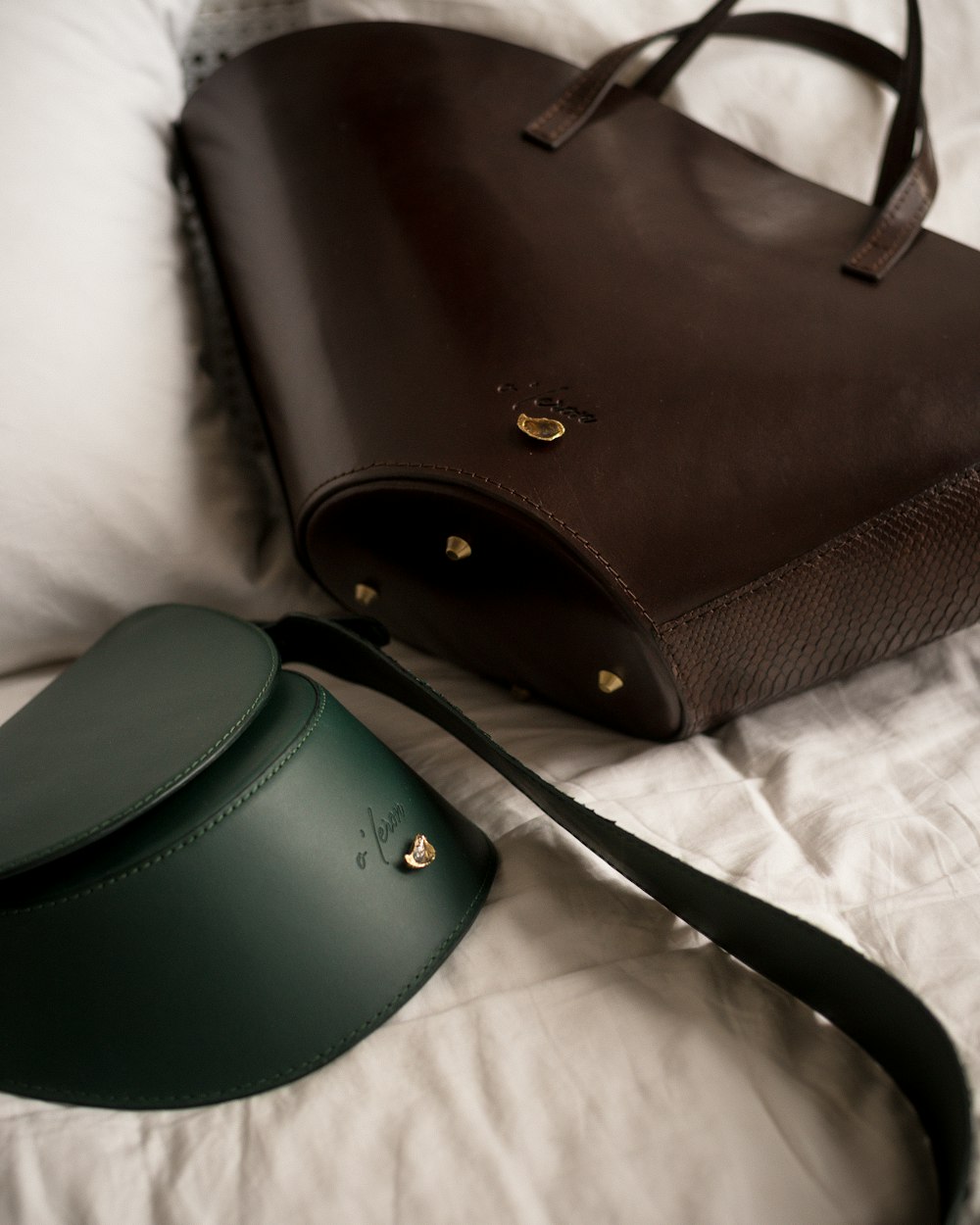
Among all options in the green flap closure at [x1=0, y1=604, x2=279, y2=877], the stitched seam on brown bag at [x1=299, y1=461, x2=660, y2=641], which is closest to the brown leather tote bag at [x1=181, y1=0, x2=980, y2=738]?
the stitched seam on brown bag at [x1=299, y1=461, x2=660, y2=641]

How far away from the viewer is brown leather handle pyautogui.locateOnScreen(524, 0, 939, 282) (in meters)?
0.69

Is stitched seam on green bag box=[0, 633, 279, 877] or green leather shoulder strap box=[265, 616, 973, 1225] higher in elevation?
stitched seam on green bag box=[0, 633, 279, 877]

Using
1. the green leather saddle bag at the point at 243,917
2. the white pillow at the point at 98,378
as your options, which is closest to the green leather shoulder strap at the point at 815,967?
the green leather saddle bag at the point at 243,917

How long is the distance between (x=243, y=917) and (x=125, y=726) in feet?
0.42

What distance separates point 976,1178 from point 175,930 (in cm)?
34

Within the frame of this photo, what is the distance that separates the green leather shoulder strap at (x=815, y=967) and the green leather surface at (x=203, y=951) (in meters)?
0.11

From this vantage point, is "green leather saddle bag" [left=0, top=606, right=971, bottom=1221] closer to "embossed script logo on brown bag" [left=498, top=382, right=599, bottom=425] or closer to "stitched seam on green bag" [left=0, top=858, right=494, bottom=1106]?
"stitched seam on green bag" [left=0, top=858, right=494, bottom=1106]

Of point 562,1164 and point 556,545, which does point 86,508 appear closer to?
point 556,545

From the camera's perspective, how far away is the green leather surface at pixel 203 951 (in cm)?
45

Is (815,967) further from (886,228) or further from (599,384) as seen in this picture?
(886,228)

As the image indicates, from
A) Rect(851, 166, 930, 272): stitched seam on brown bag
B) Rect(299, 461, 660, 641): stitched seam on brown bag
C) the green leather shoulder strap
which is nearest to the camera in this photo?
the green leather shoulder strap

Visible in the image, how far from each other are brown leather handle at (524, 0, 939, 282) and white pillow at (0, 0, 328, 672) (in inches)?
11.8

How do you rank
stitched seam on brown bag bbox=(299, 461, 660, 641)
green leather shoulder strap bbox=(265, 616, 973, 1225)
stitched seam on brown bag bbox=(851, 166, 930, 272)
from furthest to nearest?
stitched seam on brown bag bbox=(851, 166, 930, 272)
stitched seam on brown bag bbox=(299, 461, 660, 641)
green leather shoulder strap bbox=(265, 616, 973, 1225)

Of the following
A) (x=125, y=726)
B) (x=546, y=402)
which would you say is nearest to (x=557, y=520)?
(x=546, y=402)
